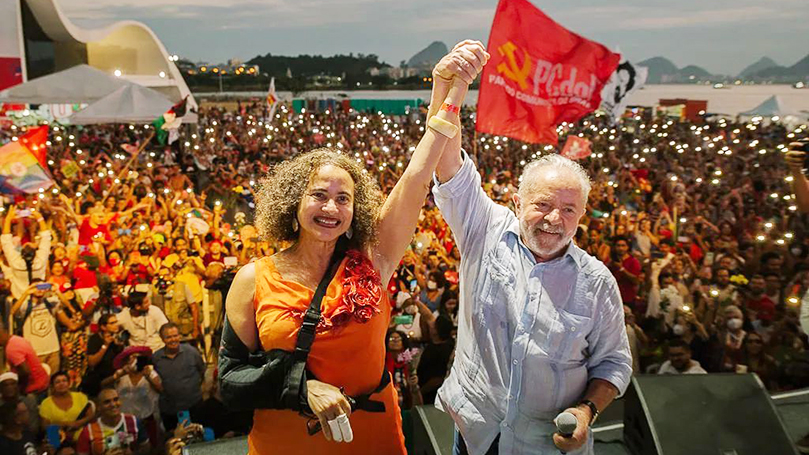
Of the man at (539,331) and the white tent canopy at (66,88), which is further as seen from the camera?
the white tent canopy at (66,88)

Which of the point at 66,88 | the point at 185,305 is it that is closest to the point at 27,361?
the point at 185,305

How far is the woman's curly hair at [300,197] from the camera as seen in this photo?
5.98ft

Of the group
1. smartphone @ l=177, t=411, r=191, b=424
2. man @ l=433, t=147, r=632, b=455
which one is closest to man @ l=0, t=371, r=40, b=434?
smartphone @ l=177, t=411, r=191, b=424

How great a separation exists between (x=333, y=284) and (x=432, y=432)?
3.90 ft

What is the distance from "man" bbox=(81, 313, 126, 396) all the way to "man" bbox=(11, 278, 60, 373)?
0.32 m

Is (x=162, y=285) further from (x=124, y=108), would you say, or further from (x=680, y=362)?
(x=124, y=108)

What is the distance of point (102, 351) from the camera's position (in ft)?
15.5

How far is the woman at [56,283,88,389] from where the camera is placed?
4.83 metres

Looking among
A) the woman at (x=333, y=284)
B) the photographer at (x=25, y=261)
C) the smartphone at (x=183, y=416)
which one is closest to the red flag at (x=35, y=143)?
the photographer at (x=25, y=261)

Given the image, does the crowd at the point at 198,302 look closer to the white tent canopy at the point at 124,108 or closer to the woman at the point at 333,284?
the woman at the point at 333,284

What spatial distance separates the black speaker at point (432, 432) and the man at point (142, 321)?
9.90 feet

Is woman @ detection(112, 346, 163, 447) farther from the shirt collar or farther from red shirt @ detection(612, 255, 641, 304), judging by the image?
red shirt @ detection(612, 255, 641, 304)

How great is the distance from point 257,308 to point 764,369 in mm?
4330

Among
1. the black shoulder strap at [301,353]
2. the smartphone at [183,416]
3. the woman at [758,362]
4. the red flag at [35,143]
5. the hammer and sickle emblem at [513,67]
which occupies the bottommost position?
the smartphone at [183,416]
